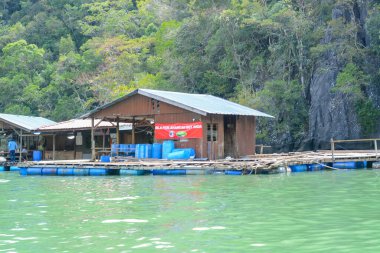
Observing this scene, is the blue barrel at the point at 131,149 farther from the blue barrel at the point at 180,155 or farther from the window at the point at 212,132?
the window at the point at 212,132

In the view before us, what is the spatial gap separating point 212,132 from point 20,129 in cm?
1463

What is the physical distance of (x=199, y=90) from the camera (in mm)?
46406

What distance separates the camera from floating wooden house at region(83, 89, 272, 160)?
2641cm

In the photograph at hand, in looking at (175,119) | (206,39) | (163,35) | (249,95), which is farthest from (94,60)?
(175,119)

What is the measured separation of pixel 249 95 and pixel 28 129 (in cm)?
1569

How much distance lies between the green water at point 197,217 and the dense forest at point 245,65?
803 inches

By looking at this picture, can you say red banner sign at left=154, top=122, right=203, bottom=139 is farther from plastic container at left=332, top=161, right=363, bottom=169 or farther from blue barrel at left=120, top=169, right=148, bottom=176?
plastic container at left=332, top=161, right=363, bottom=169

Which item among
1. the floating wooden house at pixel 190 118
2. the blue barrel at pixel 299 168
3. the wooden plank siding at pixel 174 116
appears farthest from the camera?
the wooden plank siding at pixel 174 116

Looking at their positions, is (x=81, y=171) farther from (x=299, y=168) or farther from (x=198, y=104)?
(x=299, y=168)

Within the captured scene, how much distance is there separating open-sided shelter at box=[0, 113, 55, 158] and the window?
12423 mm

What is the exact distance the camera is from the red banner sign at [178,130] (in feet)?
86.4

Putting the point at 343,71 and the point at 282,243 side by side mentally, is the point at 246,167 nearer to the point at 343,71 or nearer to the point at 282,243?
the point at 282,243

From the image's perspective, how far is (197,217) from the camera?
1189cm

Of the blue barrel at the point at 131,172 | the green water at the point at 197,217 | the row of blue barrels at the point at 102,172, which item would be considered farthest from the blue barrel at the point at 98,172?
the green water at the point at 197,217
